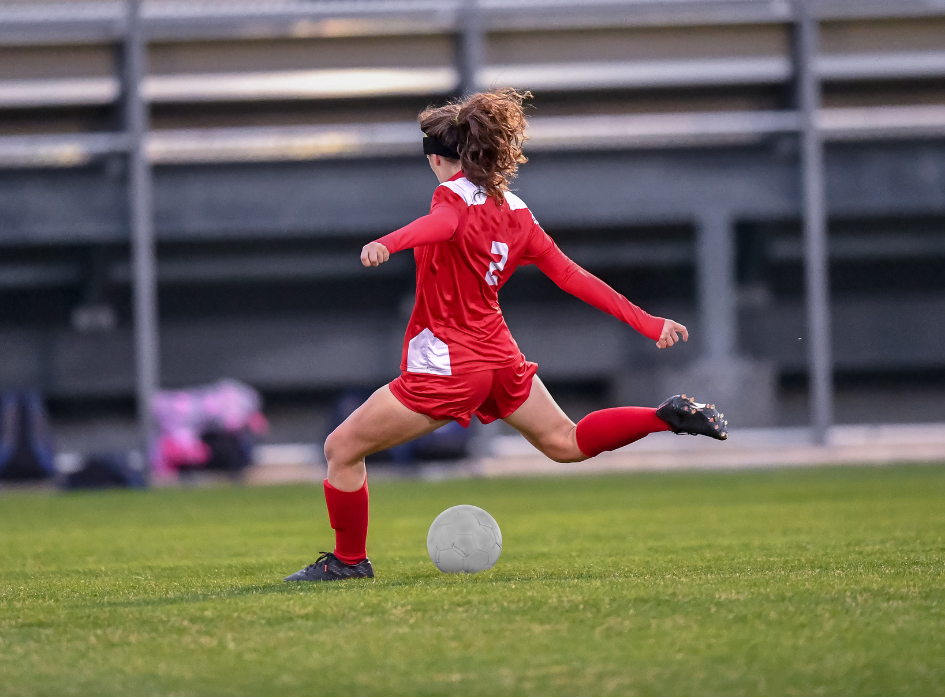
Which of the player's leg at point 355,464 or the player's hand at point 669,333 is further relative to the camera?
the player's hand at point 669,333

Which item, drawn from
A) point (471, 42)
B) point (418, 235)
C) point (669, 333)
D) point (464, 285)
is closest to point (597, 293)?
point (669, 333)

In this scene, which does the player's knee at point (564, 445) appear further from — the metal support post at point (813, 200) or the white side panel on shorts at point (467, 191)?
the metal support post at point (813, 200)

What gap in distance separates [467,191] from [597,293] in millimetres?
653

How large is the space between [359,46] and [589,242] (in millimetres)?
4468

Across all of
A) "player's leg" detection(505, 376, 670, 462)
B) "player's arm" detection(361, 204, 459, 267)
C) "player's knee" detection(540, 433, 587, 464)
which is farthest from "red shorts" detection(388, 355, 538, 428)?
"player's arm" detection(361, 204, 459, 267)

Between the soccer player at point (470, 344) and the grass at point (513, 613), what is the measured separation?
1.64 ft

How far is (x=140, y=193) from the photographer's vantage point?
47.0 ft

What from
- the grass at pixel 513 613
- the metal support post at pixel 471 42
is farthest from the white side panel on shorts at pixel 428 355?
the metal support post at pixel 471 42

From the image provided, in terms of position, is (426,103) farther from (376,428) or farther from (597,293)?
(376,428)

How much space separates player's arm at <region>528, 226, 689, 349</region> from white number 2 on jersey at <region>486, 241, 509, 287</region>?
19cm

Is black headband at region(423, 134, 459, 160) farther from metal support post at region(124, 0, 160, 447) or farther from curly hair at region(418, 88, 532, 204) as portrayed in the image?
metal support post at region(124, 0, 160, 447)

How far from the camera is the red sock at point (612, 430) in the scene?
A: 4359 millimetres

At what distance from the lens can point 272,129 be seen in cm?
1494

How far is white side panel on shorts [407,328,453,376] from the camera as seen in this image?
4.17 m
